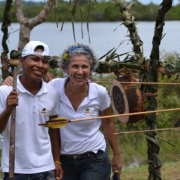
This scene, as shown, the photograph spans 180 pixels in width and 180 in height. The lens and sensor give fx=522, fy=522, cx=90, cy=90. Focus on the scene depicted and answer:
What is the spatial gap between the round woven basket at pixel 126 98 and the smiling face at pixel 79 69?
609mm

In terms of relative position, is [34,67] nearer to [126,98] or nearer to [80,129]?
[80,129]

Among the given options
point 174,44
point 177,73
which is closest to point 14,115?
point 177,73

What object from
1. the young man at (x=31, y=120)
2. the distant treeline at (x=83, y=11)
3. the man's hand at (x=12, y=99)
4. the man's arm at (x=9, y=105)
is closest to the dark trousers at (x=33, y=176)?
the young man at (x=31, y=120)

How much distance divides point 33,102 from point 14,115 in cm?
28

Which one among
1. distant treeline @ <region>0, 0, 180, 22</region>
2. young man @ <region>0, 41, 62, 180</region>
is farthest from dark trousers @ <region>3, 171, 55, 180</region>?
distant treeline @ <region>0, 0, 180, 22</region>

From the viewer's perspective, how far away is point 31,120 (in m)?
2.78

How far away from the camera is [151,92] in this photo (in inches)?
145

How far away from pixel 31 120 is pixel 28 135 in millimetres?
81

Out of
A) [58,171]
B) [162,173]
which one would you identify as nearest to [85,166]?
[58,171]

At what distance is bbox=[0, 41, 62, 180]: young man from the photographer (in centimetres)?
276

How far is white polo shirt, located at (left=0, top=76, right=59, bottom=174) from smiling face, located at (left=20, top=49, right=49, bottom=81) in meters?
0.08

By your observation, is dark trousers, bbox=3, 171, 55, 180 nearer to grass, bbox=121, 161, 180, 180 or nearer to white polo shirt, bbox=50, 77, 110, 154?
white polo shirt, bbox=50, 77, 110, 154

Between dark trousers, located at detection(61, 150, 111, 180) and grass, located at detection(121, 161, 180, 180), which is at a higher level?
dark trousers, located at detection(61, 150, 111, 180)

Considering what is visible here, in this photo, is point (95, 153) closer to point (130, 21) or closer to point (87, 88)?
point (87, 88)
